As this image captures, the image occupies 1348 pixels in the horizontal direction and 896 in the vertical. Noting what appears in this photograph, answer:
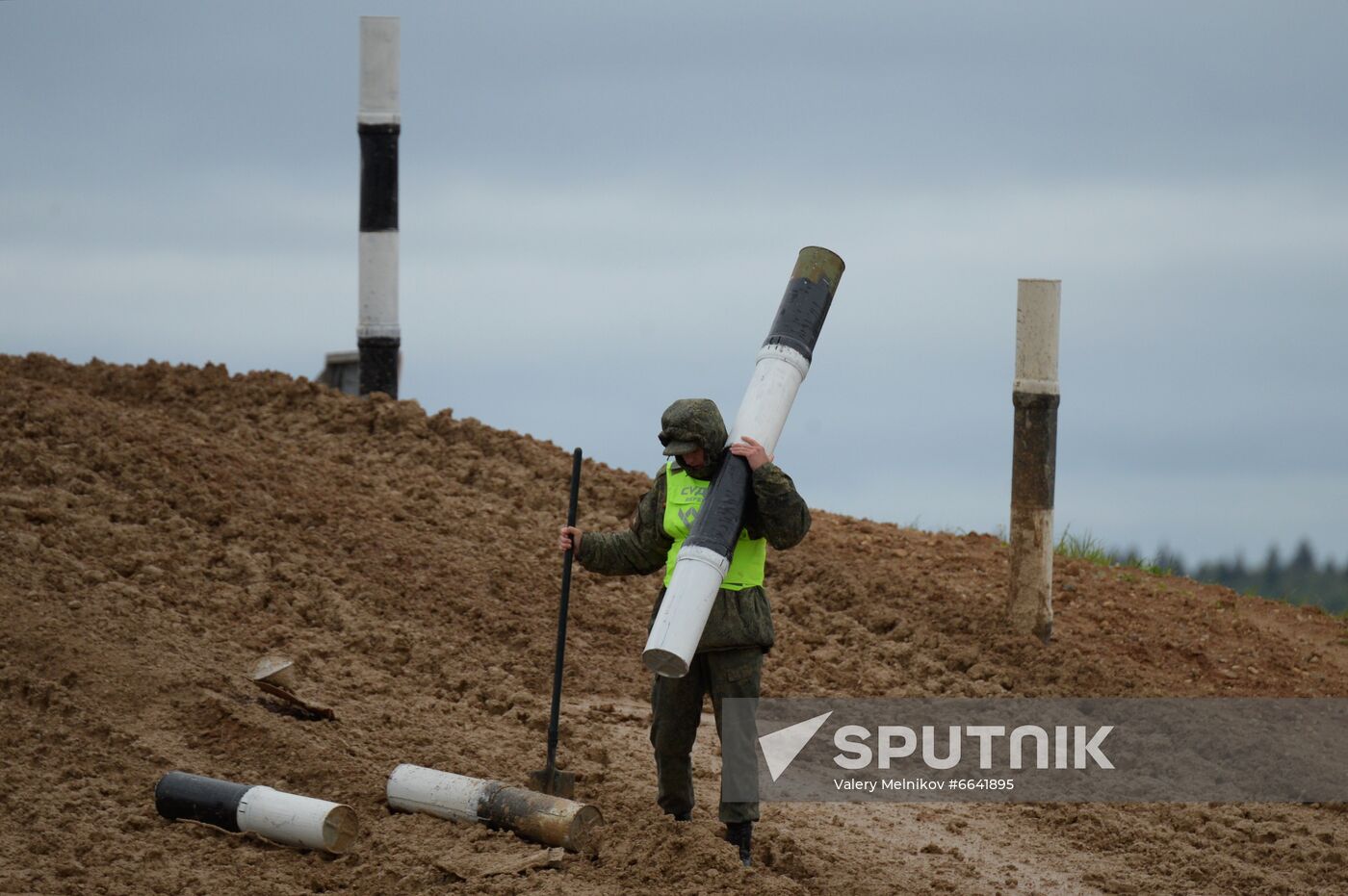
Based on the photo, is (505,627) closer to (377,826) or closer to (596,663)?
(596,663)

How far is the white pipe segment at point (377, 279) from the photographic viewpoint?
480 inches

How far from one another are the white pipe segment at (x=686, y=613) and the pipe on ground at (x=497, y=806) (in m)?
0.74

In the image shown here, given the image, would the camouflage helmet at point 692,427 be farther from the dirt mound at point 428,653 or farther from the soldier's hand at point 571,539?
the dirt mound at point 428,653

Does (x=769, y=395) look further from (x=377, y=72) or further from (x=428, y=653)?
(x=377, y=72)

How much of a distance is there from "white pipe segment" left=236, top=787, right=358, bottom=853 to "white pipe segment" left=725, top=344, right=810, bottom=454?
88.5 inches

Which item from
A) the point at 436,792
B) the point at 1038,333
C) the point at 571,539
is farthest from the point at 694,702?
the point at 1038,333

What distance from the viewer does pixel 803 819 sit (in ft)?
25.0

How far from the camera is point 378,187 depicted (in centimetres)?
1220

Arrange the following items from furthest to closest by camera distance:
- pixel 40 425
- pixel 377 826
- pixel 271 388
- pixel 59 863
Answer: pixel 271 388 < pixel 40 425 < pixel 377 826 < pixel 59 863

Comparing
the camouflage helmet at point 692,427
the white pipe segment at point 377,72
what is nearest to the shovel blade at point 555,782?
the camouflage helmet at point 692,427

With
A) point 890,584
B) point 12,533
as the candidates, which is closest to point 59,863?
point 12,533

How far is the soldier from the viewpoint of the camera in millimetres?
6457

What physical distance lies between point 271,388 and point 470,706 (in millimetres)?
4447

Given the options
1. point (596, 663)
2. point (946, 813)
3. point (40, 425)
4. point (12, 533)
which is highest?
point (40, 425)
